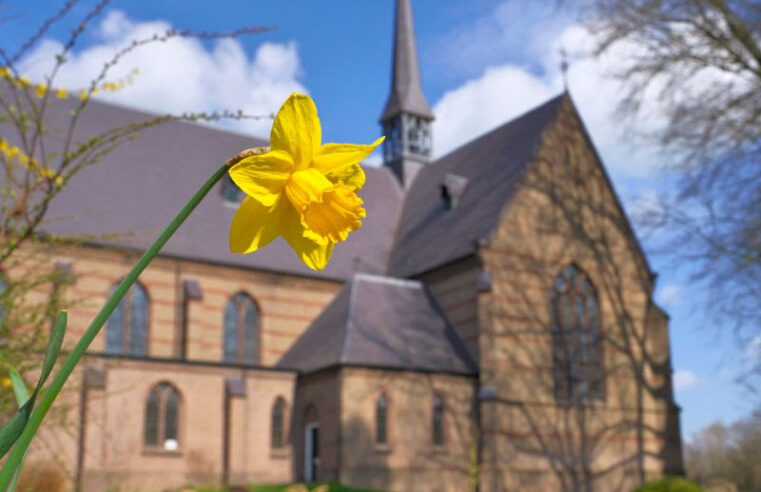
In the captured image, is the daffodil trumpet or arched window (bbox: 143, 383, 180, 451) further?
arched window (bbox: 143, 383, 180, 451)

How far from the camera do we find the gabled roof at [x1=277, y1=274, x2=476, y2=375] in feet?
79.2

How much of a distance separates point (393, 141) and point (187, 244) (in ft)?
40.2

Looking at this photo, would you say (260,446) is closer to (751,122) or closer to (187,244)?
(187,244)

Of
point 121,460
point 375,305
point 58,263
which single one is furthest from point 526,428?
point 58,263

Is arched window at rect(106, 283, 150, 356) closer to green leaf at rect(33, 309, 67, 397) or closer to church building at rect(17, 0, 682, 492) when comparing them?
church building at rect(17, 0, 682, 492)

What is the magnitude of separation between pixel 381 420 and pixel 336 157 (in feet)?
74.3

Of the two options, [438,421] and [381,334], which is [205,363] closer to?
Result: [381,334]

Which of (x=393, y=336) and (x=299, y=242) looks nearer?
(x=299, y=242)

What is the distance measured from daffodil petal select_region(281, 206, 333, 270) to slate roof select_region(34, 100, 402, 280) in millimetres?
23640

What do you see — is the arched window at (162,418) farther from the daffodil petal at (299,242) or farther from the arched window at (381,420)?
the daffodil petal at (299,242)

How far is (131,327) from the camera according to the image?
84.4 ft

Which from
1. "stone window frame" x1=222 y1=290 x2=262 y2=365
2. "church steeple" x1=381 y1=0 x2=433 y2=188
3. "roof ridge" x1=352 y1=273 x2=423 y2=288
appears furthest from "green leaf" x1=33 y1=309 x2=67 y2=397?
"church steeple" x1=381 y1=0 x2=433 y2=188

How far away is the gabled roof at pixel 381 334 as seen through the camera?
24.1 metres

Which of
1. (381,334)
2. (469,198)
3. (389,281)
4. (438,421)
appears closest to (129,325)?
(381,334)
